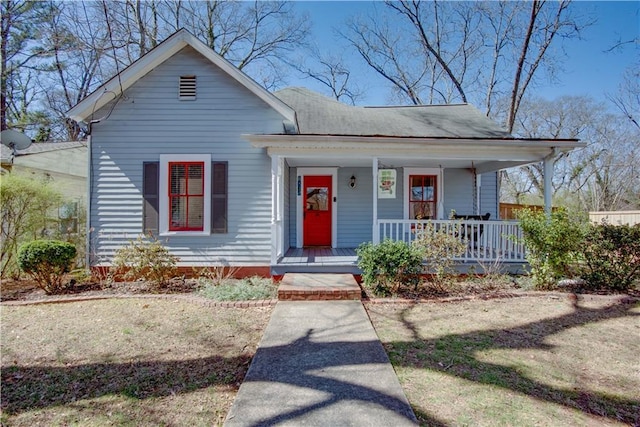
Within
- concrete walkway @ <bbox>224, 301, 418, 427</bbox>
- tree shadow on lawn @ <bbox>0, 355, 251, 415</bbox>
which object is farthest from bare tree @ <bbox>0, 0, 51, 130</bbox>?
concrete walkway @ <bbox>224, 301, 418, 427</bbox>

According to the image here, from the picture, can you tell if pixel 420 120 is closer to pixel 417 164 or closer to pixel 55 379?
pixel 417 164

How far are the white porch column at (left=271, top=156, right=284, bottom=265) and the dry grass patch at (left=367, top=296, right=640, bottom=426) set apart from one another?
2543mm

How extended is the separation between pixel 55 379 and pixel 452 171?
9587 millimetres

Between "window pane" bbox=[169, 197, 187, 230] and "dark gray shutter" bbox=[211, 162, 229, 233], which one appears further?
"window pane" bbox=[169, 197, 187, 230]

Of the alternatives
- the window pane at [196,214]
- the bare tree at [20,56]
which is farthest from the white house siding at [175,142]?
the bare tree at [20,56]

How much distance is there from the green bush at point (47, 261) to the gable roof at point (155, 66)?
9.40 feet

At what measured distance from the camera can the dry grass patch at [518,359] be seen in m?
2.78

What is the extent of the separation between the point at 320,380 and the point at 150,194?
6.05 metres

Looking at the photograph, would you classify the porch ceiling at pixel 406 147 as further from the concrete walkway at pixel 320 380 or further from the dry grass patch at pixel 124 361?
the concrete walkway at pixel 320 380

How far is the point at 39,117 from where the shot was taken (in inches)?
701

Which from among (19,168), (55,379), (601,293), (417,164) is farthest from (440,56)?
(55,379)

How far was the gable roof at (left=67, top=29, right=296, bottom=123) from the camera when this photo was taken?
718 cm

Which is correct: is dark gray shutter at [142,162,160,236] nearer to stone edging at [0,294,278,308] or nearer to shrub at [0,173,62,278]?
stone edging at [0,294,278,308]

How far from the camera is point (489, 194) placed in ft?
33.3
